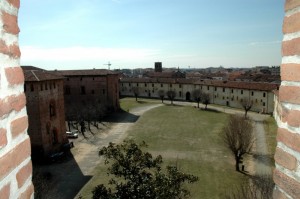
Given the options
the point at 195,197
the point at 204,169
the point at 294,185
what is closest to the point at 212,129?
the point at 204,169

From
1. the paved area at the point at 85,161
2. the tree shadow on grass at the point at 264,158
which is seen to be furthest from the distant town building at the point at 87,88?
the tree shadow on grass at the point at 264,158

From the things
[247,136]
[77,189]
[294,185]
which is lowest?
[77,189]

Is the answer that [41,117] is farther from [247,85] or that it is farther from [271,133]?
[247,85]

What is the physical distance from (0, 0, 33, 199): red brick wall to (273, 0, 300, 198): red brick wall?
2.04 meters

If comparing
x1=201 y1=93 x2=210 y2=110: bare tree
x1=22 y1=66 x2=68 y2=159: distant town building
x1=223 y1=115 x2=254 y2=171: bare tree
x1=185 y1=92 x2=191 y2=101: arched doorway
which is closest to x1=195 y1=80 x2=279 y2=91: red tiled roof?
x1=201 y1=93 x2=210 y2=110: bare tree

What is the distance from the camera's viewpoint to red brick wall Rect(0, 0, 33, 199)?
6.67 feet

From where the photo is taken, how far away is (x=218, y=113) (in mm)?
45812

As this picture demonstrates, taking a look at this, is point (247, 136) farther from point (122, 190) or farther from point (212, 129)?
point (122, 190)

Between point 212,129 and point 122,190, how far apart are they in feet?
80.6

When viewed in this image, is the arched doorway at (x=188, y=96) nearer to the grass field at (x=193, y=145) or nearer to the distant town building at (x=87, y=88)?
the grass field at (x=193, y=145)

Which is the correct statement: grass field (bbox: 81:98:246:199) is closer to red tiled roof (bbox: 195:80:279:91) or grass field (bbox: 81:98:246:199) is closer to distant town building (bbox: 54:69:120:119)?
distant town building (bbox: 54:69:120:119)

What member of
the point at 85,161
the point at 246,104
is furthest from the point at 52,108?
the point at 246,104

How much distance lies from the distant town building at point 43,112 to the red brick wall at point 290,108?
25.4 meters

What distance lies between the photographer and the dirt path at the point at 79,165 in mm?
19203
